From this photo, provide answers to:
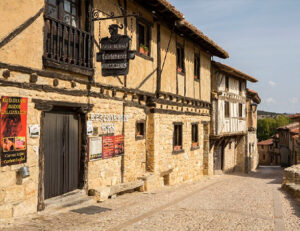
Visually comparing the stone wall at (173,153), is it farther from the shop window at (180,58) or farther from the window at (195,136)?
the shop window at (180,58)

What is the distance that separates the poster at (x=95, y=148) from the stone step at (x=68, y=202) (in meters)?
0.93

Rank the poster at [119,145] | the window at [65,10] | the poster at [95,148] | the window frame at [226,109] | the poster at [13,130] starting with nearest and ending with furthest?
1. the poster at [13,130]
2. the window at [65,10]
3. the poster at [95,148]
4. the poster at [119,145]
5. the window frame at [226,109]

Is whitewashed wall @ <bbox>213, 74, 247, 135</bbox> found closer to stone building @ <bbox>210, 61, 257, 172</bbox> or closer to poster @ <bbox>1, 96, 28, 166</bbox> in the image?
stone building @ <bbox>210, 61, 257, 172</bbox>

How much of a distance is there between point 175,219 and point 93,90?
378 cm

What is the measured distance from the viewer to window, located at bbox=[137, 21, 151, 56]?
1079cm

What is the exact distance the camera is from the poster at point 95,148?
27.3 feet

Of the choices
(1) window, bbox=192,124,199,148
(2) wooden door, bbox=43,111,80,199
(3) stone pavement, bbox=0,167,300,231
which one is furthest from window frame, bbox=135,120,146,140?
(1) window, bbox=192,124,199,148

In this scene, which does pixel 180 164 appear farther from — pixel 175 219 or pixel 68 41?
pixel 68 41

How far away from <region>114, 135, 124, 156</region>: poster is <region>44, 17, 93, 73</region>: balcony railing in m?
2.37

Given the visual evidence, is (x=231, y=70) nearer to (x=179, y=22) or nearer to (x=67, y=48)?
(x=179, y=22)

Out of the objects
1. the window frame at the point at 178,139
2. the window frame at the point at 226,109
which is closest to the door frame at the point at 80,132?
the window frame at the point at 178,139

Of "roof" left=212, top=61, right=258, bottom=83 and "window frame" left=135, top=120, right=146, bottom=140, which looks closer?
"window frame" left=135, top=120, right=146, bottom=140

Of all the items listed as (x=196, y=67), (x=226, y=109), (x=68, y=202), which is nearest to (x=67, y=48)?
(x=68, y=202)

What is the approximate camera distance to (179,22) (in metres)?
12.3
